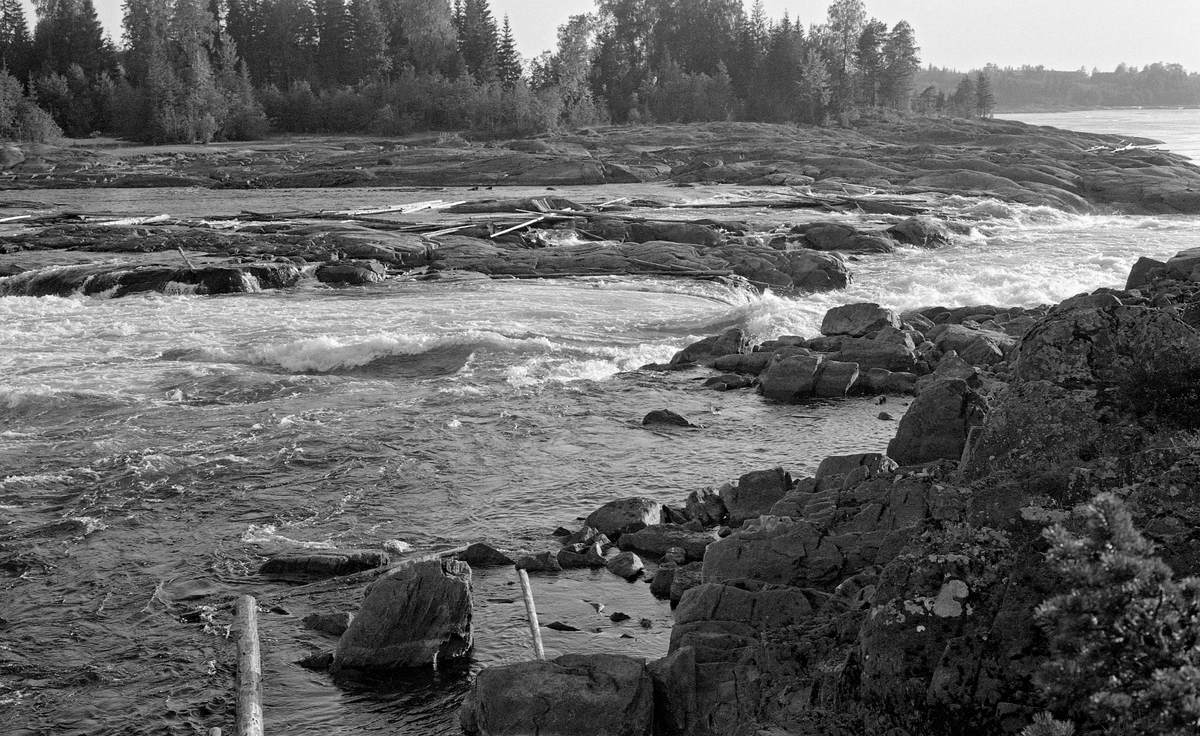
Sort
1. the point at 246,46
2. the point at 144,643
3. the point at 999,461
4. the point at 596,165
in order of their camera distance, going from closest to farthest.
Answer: the point at 999,461 → the point at 144,643 → the point at 596,165 → the point at 246,46

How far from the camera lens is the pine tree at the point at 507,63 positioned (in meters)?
81.0

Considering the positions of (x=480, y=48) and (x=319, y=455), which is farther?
(x=480, y=48)

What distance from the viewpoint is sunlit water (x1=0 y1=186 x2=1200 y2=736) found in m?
6.72

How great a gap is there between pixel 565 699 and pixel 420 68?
3237 inches

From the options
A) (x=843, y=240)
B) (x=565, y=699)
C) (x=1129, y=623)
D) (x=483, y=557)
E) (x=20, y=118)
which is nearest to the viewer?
(x=1129, y=623)

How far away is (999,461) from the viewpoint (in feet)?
18.0

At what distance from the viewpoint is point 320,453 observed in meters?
11.2

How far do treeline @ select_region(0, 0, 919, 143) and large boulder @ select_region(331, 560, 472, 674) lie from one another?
63.1 meters

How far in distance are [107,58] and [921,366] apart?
80.4 meters

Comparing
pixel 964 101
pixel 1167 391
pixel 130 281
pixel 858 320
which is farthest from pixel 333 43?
pixel 1167 391

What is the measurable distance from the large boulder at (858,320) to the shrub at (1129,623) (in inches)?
526

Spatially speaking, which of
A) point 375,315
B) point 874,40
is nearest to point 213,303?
point 375,315

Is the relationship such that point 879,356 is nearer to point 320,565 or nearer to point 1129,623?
point 320,565

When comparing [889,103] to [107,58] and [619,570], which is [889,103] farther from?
[619,570]
